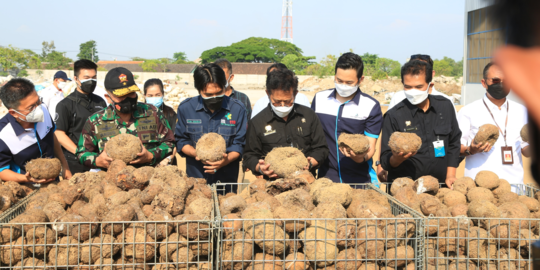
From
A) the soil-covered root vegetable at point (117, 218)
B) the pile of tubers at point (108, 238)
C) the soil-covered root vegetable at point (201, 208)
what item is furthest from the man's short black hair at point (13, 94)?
the soil-covered root vegetable at point (201, 208)

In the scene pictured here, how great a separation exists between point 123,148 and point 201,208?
1290 millimetres


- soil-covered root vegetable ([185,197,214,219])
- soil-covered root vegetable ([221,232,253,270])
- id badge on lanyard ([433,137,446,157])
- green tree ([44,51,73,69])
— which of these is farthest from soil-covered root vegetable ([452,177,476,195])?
green tree ([44,51,73,69])

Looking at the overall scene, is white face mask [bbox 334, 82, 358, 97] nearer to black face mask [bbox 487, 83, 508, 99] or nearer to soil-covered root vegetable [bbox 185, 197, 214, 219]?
black face mask [bbox 487, 83, 508, 99]

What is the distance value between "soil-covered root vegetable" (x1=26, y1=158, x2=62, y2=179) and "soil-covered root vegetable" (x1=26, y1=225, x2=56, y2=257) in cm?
121

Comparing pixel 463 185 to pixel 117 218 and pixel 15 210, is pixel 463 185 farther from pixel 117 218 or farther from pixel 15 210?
pixel 15 210

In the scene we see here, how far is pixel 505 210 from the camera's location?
288 cm

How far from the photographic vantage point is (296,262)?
2.47 m

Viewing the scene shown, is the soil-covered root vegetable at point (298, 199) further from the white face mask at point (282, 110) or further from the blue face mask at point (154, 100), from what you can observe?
the blue face mask at point (154, 100)

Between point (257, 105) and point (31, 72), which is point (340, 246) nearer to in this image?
point (257, 105)

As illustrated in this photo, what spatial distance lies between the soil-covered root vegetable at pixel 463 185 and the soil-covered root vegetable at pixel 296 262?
5.73ft

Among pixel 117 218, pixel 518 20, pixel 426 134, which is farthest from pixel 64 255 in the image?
pixel 426 134

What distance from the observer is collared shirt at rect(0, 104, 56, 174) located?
380 cm

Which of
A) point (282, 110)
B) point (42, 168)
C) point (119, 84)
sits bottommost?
point (42, 168)

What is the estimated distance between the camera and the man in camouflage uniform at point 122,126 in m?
4.02
